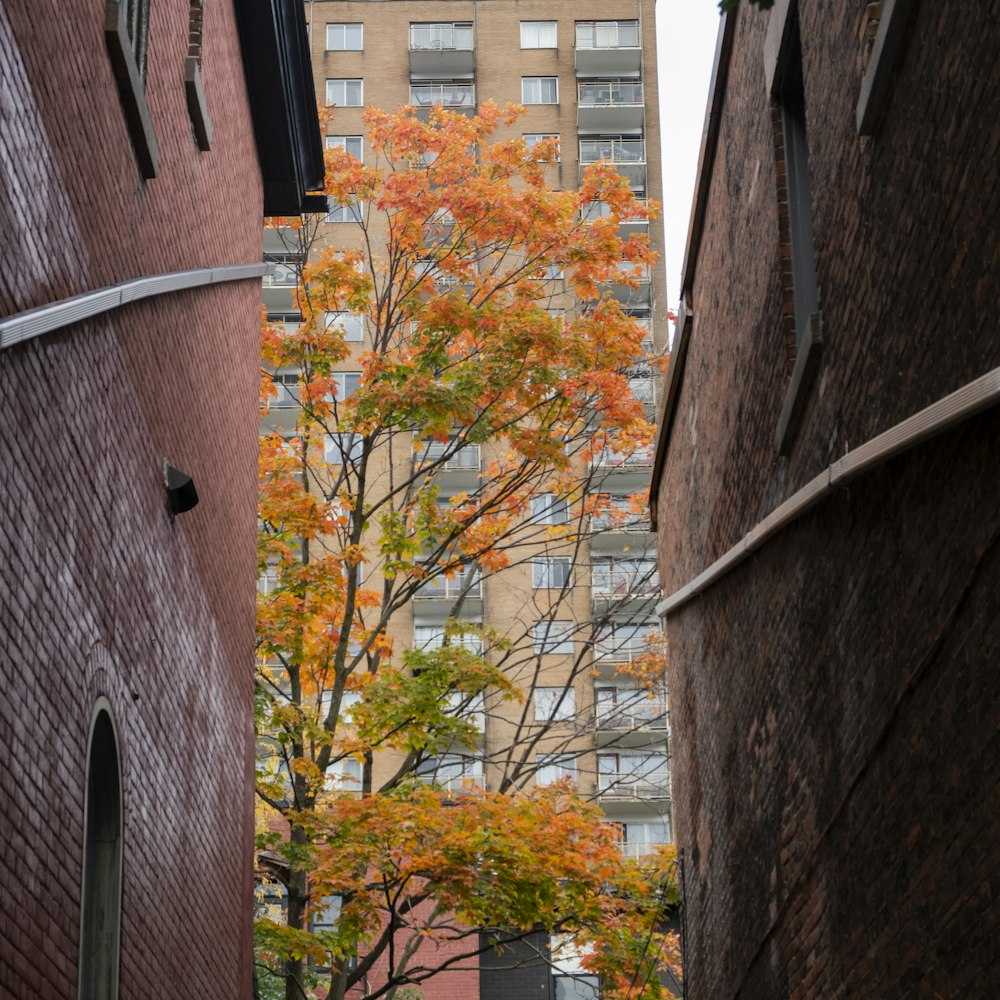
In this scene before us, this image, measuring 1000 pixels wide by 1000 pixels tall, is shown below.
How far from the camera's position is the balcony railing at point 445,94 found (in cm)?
5509

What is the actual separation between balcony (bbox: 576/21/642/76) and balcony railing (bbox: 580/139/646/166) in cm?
268

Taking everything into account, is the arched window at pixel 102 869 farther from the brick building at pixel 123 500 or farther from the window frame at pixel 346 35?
the window frame at pixel 346 35

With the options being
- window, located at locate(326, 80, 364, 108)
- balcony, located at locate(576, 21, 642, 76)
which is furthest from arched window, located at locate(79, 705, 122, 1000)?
balcony, located at locate(576, 21, 642, 76)

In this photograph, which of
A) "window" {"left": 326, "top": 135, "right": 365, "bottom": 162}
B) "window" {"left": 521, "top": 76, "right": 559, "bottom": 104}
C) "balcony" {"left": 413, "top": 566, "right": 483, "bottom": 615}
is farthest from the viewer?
"window" {"left": 521, "top": 76, "right": 559, "bottom": 104}

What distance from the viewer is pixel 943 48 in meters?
5.93

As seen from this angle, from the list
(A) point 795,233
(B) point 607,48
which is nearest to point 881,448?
(A) point 795,233

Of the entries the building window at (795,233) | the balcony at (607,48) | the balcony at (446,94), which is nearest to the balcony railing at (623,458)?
the building window at (795,233)

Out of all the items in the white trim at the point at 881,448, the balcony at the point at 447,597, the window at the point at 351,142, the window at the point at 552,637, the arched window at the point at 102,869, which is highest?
the window at the point at 351,142

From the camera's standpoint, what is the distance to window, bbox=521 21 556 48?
186ft

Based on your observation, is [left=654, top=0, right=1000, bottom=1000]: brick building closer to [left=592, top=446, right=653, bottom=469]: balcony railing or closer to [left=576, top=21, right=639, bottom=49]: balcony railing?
[left=592, top=446, right=653, bottom=469]: balcony railing

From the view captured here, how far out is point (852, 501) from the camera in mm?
7664

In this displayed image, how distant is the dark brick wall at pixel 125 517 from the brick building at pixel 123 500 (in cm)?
2

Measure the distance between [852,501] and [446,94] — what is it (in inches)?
1968

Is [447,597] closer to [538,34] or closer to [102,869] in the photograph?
[538,34]
